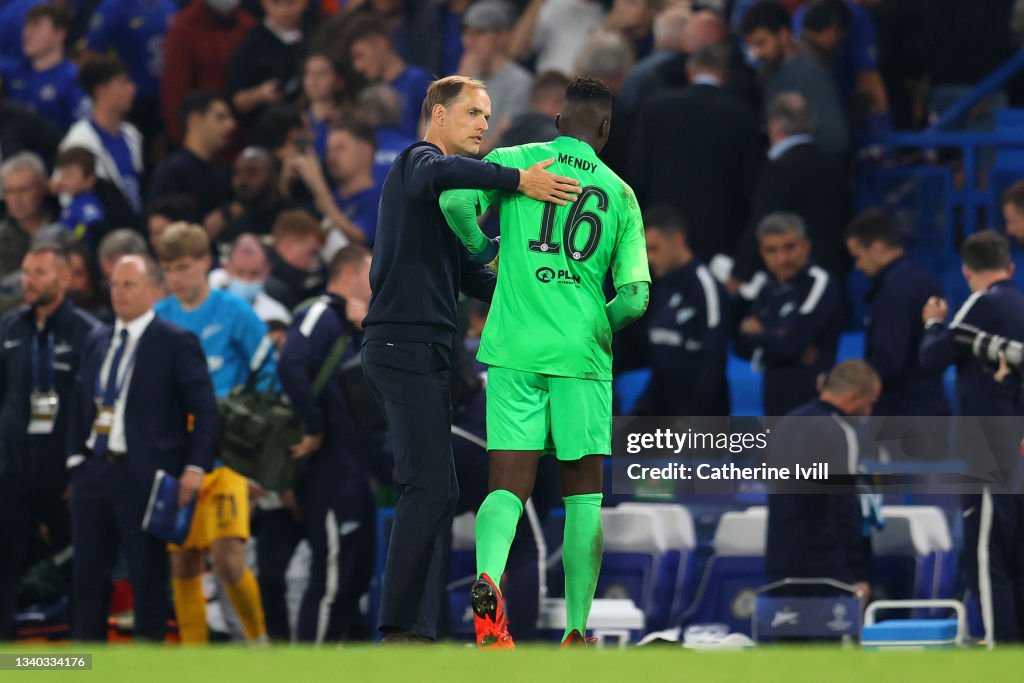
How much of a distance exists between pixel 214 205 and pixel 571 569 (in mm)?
6373

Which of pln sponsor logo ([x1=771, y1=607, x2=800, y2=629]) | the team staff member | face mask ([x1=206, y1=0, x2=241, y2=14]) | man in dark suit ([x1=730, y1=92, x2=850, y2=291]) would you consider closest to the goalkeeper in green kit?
pln sponsor logo ([x1=771, y1=607, x2=800, y2=629])

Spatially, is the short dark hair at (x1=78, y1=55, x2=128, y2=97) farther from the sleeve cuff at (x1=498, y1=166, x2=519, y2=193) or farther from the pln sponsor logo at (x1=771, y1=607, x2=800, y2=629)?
the sleeve cuff at (x1=498, y1=166, x2=519, y2=193)

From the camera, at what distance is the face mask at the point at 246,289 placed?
1109 cm

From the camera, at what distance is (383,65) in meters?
12.9

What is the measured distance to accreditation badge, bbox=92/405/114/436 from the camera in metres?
9.50

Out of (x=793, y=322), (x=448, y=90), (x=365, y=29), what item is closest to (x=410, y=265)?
(x=448, y=90)

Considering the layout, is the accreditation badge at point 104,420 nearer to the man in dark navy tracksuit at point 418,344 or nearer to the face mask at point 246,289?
the face mask at point 246,289

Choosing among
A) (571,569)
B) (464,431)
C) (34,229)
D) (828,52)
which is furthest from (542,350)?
(34,229)

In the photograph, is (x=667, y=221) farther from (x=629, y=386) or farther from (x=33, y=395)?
(x=33, y=395)

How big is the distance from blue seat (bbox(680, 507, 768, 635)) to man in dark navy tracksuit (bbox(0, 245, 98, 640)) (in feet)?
11.1

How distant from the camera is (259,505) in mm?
10281

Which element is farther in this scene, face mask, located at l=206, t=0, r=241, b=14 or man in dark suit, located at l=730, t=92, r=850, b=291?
face mask, located at l=206, t=0, r=241, b=14

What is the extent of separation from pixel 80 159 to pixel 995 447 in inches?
243

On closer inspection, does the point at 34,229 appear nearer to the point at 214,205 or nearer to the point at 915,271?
the point at 214,205
